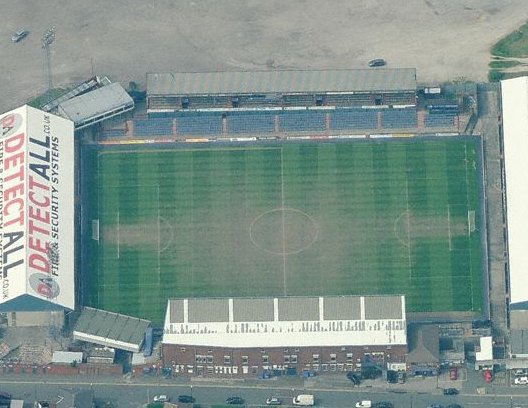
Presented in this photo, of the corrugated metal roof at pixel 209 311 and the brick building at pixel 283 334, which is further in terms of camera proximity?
the corrugated metal roof at pixel 209 311

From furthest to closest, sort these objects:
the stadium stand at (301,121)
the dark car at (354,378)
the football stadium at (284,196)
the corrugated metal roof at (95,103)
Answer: the stadium stand at (301,121), the corrugated metal roof at (95,103), the football stadium at (284,196), the dark car at (354,378)

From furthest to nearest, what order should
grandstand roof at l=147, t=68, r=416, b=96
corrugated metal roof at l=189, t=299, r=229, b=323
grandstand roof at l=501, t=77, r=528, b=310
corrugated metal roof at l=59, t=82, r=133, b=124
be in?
corrugated metal roof at l=59, t=82, r=133, b=124 → grandstand roof at l=147, t=68, r=416, b=96 → grandstand roof at l=501, t=77, r=528, b=310 → corrugated metal roof at l=189, t=299, r=229, b=323

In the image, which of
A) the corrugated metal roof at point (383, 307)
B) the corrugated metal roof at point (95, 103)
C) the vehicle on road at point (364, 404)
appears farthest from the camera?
the corrugated metal roof at point (95, 103)

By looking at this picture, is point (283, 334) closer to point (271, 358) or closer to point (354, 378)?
point (271, 358)

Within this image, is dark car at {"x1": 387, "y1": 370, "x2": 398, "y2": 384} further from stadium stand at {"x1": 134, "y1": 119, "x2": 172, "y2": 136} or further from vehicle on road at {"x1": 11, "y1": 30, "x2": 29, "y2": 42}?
vehicle on road at {"x1": 11, "y1": 30, "x2": 29, "y2": 42}

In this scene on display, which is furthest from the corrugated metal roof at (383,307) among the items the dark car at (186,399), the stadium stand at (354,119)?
the dark car at (186,399)

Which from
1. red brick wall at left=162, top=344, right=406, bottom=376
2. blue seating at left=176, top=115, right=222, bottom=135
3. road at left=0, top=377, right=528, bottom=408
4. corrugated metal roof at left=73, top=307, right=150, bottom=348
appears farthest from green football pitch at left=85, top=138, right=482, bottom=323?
road at left=0, top=377, right=528, bottom=408

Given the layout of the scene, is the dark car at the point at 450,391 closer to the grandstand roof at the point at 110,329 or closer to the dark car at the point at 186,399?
the dark car at the point at 186,399
